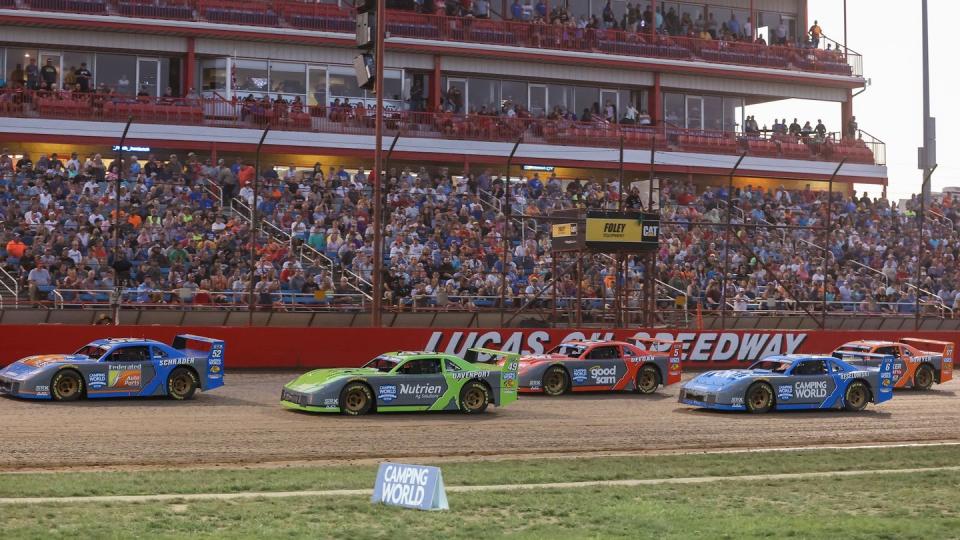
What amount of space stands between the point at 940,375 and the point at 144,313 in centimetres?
1815

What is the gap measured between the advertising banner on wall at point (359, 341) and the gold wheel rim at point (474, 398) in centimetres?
663

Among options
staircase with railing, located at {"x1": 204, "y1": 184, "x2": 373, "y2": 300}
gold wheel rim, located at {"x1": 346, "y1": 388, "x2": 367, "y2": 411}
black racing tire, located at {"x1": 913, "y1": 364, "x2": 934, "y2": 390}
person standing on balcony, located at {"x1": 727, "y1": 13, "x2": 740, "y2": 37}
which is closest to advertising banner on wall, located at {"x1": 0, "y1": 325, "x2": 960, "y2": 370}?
staircase with railing, located at {"x1": 204, "y1": 184, "x2": 373, "y2": 300}

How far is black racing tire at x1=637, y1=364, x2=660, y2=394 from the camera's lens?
1069 inches

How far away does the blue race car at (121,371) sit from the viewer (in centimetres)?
2181

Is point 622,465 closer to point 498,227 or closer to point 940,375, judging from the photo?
point 940,375

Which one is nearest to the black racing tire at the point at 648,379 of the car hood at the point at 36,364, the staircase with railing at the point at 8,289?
the car hood at the point at 36,364

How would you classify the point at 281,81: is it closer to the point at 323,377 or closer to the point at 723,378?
the point at 323,377

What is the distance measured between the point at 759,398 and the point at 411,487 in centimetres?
1308

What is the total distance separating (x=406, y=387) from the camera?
72.7 ft

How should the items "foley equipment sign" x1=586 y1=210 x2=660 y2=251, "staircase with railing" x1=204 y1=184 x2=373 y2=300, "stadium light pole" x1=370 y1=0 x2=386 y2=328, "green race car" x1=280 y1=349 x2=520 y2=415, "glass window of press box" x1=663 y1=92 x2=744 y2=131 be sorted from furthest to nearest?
"glass window of press box" x1=663 y1=92 x2=744 y2=131, "staircase with railing" x1=204 y1=184 x2=373 y2=300, "foley equipment sign" x1=586 y1=210 x2=660 y2=251, "stadium light pole" x1=370 y1=0 x2=386 y2=328, "green race car" x1=280 y1=349 x2=520 y2=415

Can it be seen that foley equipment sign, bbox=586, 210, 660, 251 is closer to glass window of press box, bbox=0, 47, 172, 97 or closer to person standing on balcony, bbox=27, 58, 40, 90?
glass window of press box, bbox=0, 47, 172, 97

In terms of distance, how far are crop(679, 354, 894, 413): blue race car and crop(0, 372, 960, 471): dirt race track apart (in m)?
0.28

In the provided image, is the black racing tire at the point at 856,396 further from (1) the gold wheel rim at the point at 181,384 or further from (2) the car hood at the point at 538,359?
(1) the gold wheel rim at the point at 181,384

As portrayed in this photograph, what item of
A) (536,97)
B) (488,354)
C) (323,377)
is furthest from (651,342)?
(536,97)
